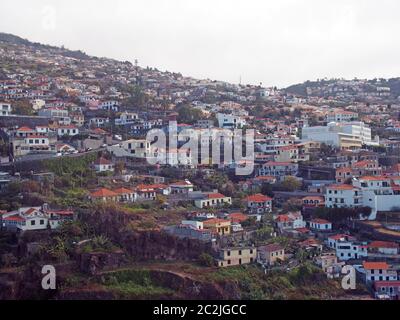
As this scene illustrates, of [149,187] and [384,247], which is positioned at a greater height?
[149,187]

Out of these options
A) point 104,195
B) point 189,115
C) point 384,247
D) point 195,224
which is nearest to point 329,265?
point 384,247

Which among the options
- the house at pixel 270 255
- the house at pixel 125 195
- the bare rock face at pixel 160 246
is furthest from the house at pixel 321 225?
the house at pixel 125 195

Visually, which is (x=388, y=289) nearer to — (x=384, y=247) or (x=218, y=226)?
(x=384, y=247)

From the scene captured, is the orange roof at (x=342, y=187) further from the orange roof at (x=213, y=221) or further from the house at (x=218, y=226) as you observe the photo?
the orange roof at (x=213, y=221)

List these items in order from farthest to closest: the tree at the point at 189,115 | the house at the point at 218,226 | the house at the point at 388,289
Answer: the tree at the point at 189,115 < the house at the point at 218,226 < the house at the point at 388,289

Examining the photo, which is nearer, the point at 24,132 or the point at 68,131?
the point at 24,132
